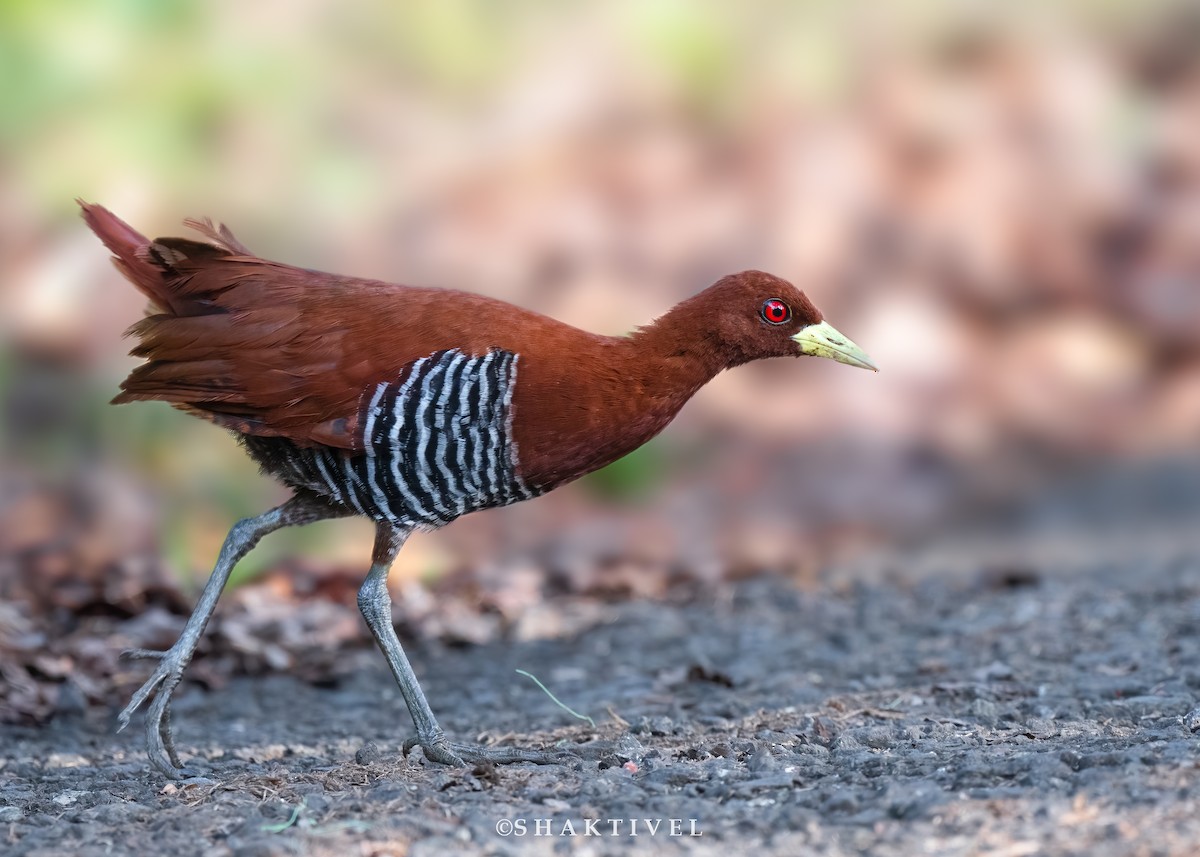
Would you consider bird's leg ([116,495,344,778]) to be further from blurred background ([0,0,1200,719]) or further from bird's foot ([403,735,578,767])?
blurred background ([0,0,1200,719])

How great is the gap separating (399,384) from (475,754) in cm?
114

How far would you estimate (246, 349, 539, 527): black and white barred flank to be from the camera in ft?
14.7

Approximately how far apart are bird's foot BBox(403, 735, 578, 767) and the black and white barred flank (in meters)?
0.70

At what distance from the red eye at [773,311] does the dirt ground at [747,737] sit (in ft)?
4.17

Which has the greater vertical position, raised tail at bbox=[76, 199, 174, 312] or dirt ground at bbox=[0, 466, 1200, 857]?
raised tail at bbox=[76, 199, 174, 312]

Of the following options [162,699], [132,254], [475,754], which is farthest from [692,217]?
[162,699]

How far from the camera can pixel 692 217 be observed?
30.2 feet

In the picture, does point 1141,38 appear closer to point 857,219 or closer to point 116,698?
point 857,219

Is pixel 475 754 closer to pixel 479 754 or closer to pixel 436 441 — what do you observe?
pixel 479 754

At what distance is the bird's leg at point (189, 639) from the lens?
452cm

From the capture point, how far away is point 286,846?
3426 millimetres

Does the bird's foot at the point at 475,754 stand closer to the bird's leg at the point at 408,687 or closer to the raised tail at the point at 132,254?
the bird's leg at the point at 408,687

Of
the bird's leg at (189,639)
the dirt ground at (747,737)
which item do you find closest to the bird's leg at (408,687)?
the dirt ground at (747,737)

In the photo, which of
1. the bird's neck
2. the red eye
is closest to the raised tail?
the bird's neck
